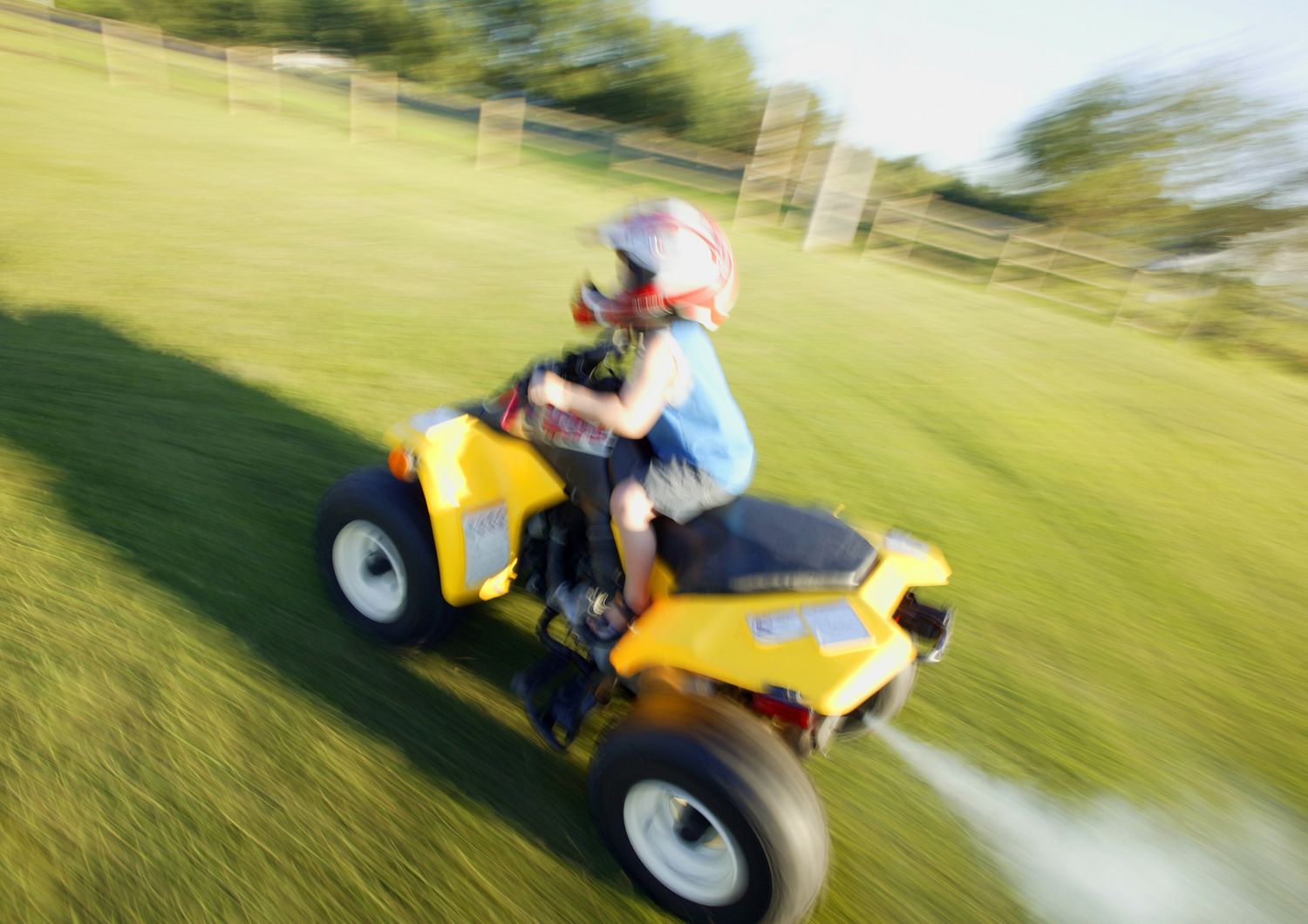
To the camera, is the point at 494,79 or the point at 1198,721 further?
the point at 494,79

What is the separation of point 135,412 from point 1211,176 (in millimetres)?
24091

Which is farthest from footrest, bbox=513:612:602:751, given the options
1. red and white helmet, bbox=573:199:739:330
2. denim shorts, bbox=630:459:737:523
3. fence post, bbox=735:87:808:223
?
fence post, bbox=735:87:808:223

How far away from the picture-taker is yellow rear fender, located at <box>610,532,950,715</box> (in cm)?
180

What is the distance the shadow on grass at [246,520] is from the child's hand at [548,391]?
108 centimetres

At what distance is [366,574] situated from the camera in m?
2.78

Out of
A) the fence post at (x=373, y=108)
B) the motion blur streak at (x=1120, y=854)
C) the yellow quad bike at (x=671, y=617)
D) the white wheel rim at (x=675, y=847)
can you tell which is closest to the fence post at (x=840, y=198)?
the fence post at (x=373, y=108)

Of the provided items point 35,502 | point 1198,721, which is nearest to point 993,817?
point 1198,721

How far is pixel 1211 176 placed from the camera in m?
19.7

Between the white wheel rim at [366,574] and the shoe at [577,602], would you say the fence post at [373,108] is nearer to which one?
the white wheel rim at [366,574]

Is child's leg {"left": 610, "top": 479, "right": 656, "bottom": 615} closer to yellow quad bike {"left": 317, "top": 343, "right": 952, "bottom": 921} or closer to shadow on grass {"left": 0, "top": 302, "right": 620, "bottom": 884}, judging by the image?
yellow quad bike {"left": 317, "top": 343, "right": 952, "bottom": 921}

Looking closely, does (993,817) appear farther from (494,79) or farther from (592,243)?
(494,79)

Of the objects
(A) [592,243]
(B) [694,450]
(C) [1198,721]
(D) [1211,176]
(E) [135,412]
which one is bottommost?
(E) [135,412]

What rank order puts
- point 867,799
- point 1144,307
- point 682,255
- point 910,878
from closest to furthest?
point 682,255
point 910,878
point 867,799
point 1144,307

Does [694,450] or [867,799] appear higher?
[694,450]
